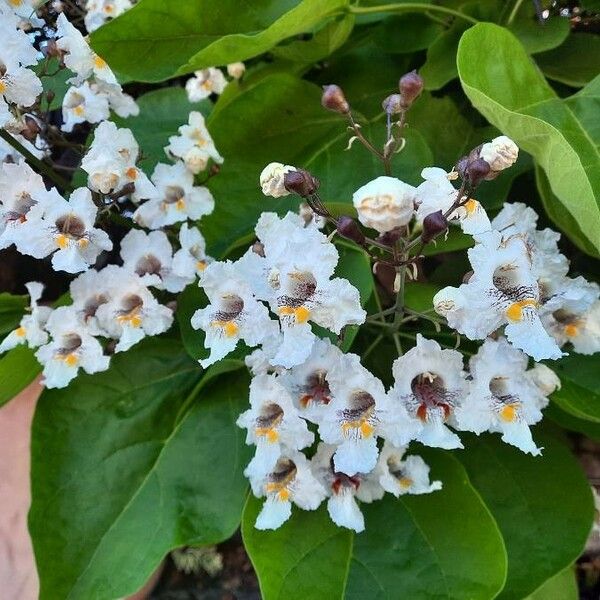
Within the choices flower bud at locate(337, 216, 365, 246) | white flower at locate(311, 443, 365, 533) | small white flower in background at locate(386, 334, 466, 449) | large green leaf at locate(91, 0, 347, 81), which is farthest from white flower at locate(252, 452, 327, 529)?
large green leaf at locate(91, 0, 347, 81)

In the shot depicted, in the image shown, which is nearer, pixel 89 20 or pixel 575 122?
pixel 575 122

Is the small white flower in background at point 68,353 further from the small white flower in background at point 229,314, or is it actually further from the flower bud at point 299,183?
the flower bud at point 299,183

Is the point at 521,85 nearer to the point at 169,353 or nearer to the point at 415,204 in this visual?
the point at 415,204

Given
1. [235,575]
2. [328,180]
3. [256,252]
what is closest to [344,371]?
[256,252]

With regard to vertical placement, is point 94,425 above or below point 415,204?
below

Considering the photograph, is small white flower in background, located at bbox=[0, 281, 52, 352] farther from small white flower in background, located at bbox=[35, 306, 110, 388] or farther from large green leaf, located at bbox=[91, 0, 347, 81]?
large green leaf, located at bbox=[91, 0, 347, 81]

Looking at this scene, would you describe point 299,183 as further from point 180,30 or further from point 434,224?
point 180,30
